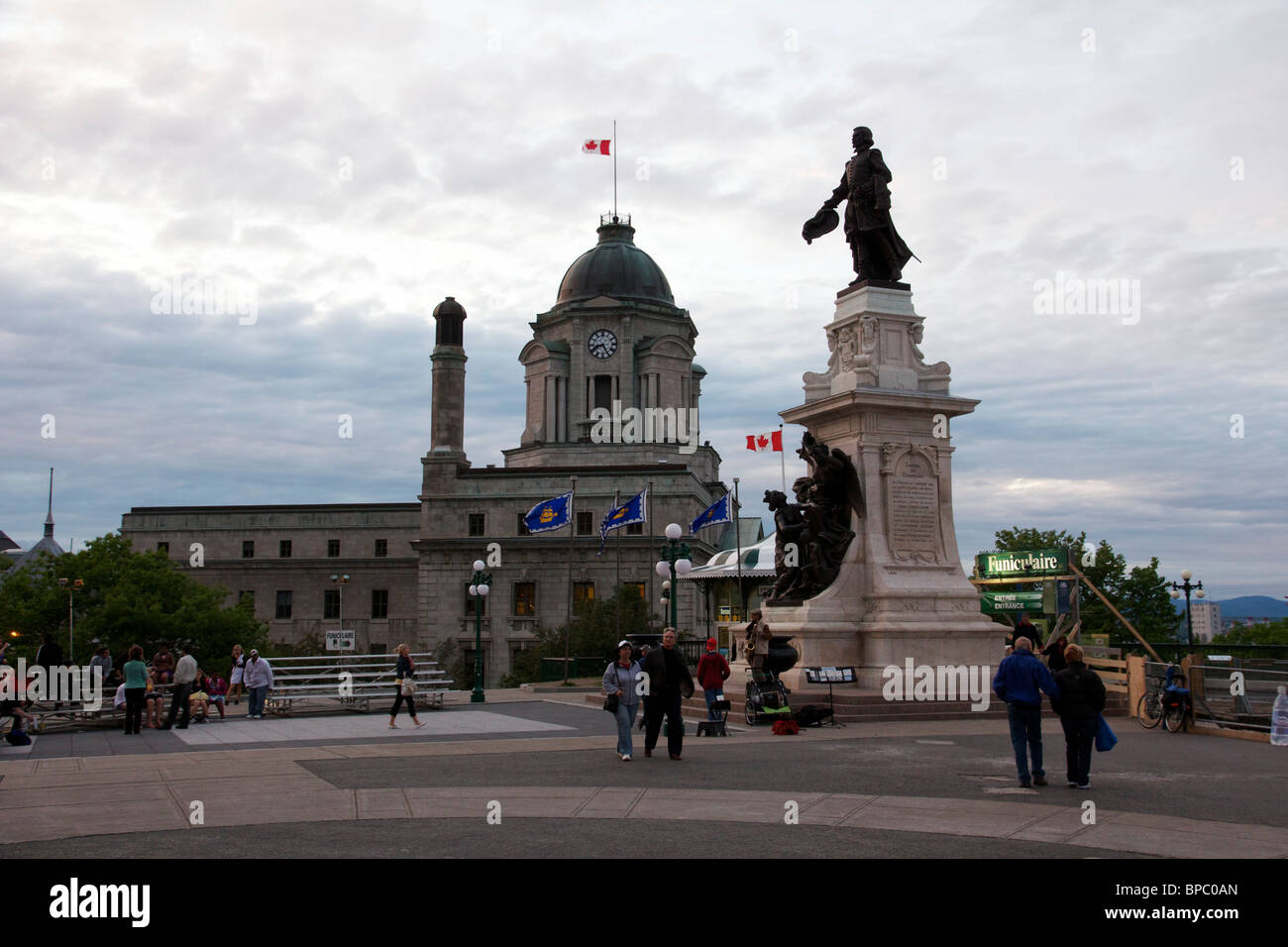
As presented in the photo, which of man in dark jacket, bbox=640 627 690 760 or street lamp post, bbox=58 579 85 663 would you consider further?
street lamp post, bbox=58 579 85 663

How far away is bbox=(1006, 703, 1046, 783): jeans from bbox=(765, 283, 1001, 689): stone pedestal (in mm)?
9250

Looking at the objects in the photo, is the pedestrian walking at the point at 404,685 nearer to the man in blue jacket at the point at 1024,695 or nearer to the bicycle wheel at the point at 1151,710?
the man in blue jacket at the point at 1024,695

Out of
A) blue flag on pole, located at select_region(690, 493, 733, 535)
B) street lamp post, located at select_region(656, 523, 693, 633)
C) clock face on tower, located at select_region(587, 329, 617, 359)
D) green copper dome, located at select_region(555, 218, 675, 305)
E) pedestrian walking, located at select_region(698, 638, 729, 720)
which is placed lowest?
pedestrian walking, located at select_region(698, 638, 729, 720)

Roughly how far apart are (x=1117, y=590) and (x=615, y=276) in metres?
38.8

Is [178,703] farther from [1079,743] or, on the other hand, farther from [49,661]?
[1079,743]

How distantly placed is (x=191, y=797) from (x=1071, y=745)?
365 inches

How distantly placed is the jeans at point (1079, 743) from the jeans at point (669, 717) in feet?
16.8

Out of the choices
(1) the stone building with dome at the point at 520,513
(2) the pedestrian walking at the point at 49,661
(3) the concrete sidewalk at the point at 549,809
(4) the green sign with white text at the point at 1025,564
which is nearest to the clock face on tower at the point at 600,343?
(1) the stone building with dome at the point at 520,513

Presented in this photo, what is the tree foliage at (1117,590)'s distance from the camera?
70250mm

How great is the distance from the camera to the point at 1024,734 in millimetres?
12445

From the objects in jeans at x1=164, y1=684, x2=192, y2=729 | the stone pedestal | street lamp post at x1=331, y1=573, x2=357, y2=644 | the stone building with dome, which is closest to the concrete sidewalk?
jeans at x1=164, y1=684, x2=192, y2=729

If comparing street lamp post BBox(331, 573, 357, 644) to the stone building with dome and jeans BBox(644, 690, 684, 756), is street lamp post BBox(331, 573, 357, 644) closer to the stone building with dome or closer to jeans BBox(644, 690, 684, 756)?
the stone building with dome

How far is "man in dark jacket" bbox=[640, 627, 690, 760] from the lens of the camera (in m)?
15.6
